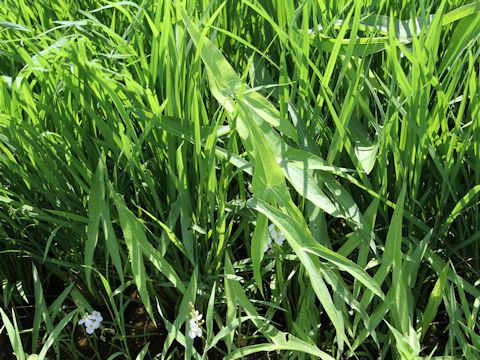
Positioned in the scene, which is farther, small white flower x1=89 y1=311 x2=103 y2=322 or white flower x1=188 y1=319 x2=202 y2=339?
small white flower x1=89 y1=311 x2=103 y2=322

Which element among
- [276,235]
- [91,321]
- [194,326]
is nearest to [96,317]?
[91,321]

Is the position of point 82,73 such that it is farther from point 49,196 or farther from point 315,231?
point 315,231

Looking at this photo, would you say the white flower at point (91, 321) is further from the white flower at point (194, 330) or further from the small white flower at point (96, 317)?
the white flower at point (194, 330)

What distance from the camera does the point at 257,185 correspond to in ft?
3.28

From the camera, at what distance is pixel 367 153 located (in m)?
1.10

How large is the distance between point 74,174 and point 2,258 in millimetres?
315

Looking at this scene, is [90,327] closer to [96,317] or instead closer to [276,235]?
[96,317]

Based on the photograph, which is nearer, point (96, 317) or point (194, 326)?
point (194, 326)

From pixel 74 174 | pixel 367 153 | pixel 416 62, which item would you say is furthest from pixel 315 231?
pixel 74 174

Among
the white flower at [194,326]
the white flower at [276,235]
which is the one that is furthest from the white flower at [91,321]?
the white flower at [276,235]

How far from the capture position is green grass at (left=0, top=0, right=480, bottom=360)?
1.04 m

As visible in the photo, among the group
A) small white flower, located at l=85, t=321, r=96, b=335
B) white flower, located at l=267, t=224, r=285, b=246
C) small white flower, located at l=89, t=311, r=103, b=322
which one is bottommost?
small white flower, located at l=85, t=321, r=96, b=335

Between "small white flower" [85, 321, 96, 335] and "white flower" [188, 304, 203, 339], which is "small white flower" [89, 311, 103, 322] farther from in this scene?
"white flower" [188, 304, 203, 339]

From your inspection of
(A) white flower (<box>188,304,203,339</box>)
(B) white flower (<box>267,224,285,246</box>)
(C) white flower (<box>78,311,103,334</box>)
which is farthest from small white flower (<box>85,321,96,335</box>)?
(B) white flower (<box>267,224,285,246</box>)
